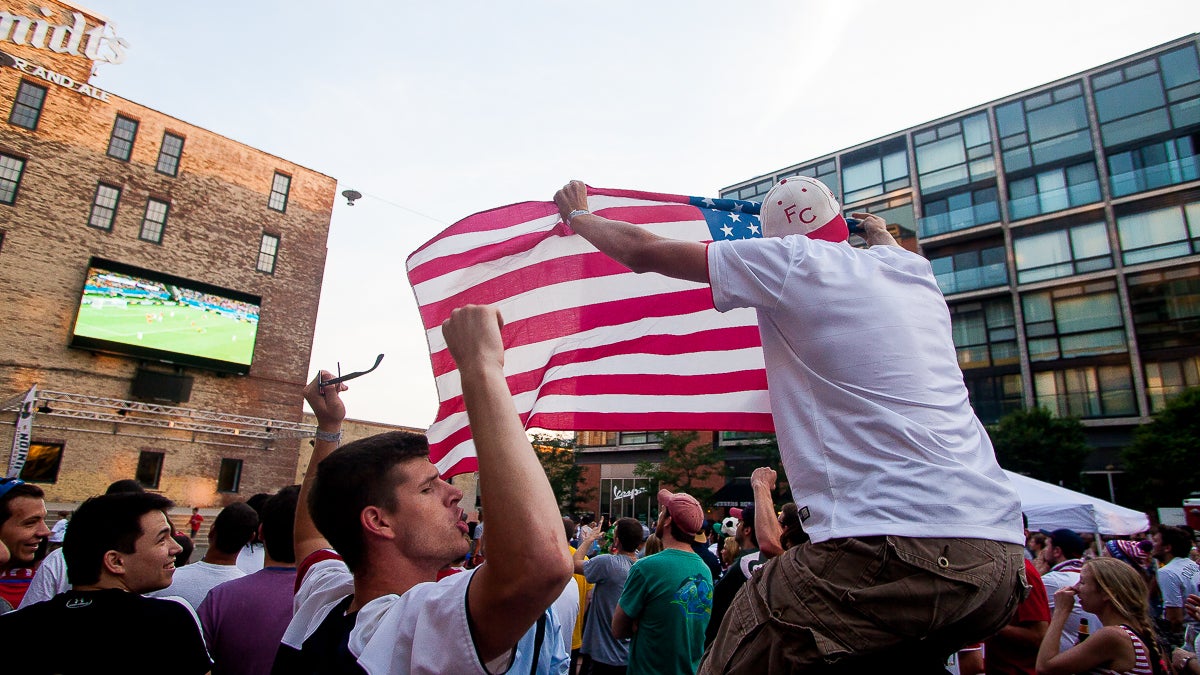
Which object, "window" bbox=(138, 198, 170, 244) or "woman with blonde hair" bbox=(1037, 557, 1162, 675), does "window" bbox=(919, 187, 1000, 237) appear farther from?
"window" bbox=(138, 198, 170, 244)

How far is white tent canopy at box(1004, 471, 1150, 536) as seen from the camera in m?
12.5

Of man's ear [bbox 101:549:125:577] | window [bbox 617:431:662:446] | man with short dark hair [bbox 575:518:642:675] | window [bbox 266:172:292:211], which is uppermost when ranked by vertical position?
window [bbox 266:172:292:211]

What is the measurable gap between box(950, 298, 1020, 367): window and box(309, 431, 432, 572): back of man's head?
35.1 meters

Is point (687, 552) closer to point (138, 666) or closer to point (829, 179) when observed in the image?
point (138, 666)

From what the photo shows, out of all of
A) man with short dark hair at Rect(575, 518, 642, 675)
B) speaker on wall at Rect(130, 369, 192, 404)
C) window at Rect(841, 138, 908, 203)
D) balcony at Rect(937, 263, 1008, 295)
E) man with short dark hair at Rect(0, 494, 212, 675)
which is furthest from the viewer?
window at Rect(841, 138, 908, 203)

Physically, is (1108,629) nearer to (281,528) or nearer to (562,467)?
(281,528)

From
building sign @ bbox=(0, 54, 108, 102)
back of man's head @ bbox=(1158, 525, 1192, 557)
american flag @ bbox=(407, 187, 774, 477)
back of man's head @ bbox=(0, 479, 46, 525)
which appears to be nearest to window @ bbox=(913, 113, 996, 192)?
back of man's head @ bbox=(1158, 525, 1192, 557)

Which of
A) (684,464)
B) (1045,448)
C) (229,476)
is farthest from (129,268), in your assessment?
(1045,448)

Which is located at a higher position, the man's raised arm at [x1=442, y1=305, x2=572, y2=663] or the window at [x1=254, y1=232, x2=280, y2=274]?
the window at [x1=254, y1=232, x2=280, y2=274]

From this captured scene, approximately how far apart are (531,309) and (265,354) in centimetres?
3244

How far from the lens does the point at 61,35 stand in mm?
29016

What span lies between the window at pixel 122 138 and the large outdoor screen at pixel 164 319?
525 cm

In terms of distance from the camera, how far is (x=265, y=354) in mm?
33000

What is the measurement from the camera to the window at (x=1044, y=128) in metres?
32.6
